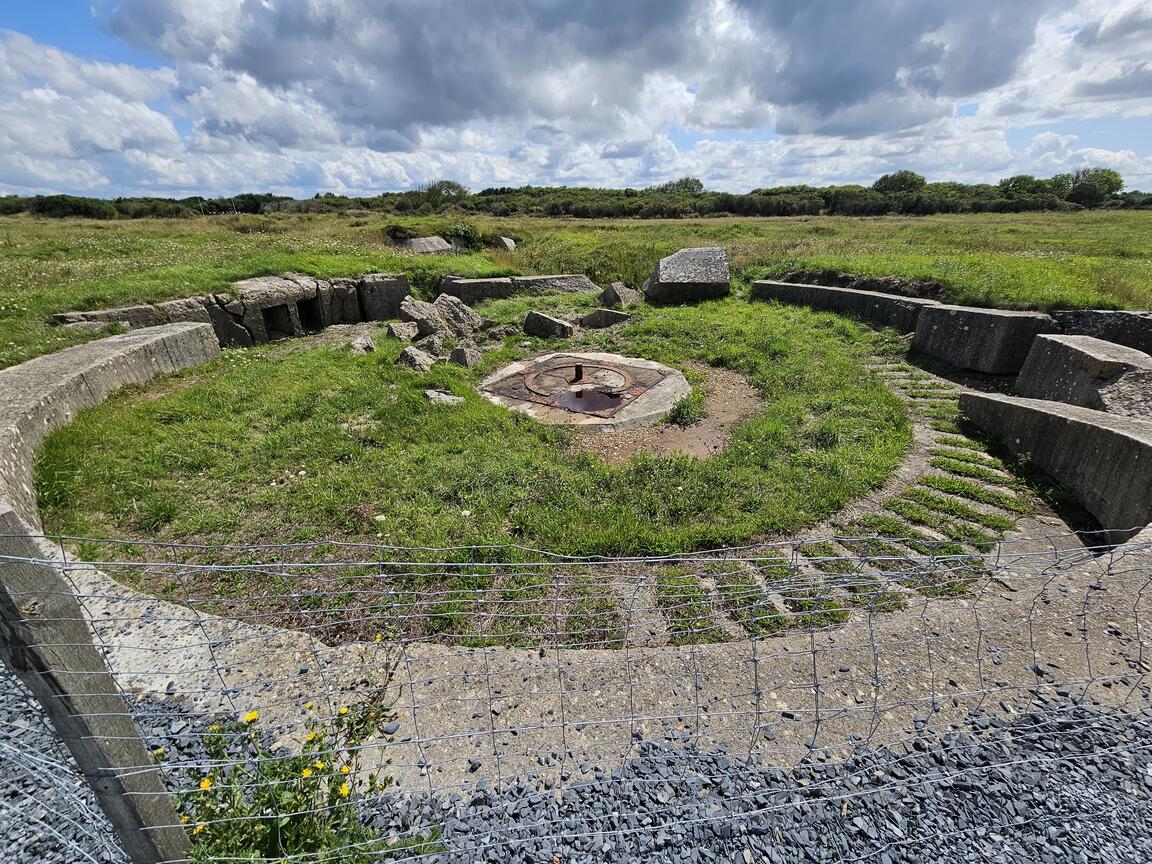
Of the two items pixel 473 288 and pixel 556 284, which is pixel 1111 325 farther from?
pixel 473 288

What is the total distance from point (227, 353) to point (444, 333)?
3.81 meters

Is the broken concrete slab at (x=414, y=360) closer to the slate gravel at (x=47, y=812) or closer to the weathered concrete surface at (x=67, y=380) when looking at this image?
the weathered concrete surface at (x=67, y=380)

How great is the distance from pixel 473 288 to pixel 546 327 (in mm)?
4441

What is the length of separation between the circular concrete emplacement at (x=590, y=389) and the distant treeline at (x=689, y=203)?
43.5 meters

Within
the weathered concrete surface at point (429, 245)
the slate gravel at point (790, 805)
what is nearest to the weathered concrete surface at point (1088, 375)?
the slate gravel at point (790, 805)

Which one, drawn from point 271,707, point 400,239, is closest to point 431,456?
point 271,707

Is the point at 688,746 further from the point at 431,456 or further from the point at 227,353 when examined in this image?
the point at 227,353

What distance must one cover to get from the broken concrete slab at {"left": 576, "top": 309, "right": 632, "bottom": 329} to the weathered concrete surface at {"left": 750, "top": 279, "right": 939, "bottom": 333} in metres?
4.12

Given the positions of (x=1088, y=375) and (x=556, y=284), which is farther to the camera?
(x=556, y=284)

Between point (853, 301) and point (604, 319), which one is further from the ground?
point (853, 301)

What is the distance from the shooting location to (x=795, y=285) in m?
13.6

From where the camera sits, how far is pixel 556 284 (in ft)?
52.7

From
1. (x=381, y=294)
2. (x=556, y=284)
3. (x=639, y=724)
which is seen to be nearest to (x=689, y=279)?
(x=556, y=284)

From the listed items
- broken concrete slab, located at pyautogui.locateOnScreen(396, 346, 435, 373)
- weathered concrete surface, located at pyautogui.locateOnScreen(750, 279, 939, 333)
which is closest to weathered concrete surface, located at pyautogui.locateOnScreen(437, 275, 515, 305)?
broken concrete slab, located at pyautogui.locateOnScreen(396, 346, 435, 373)
